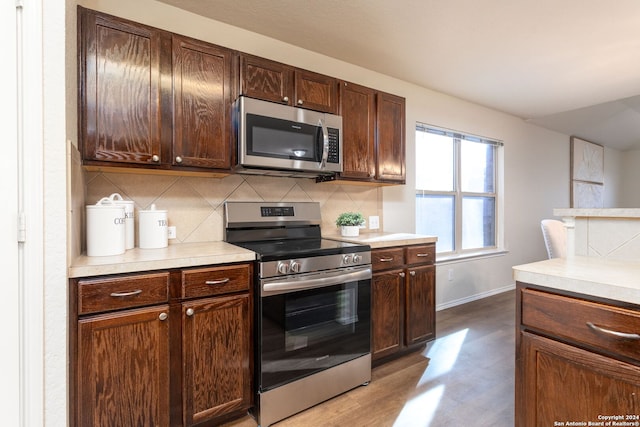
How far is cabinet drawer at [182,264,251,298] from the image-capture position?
154cm

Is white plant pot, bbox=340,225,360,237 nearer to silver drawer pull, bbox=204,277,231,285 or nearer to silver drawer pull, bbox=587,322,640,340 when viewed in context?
silver drawer pull, bbox=204,277,231,285

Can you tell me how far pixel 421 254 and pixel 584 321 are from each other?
1.50 metres

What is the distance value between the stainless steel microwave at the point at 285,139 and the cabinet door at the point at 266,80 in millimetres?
111

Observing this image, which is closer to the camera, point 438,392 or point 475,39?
point 438,392

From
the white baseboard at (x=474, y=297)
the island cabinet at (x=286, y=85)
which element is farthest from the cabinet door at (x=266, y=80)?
the white baseboard at (x=474, y=297)

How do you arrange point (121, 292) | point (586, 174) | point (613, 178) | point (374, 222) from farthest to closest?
point (613, 178)
point (586, 174)
point (374, 222)
point (121, 292)

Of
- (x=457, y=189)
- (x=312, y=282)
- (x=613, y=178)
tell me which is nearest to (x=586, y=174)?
(x=613, y=178)

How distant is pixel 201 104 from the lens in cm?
186

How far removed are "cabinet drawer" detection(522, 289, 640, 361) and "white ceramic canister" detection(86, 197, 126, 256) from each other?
6.20 feet

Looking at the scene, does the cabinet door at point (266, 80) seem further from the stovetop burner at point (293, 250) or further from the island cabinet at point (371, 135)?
the stovetop burner at point (293, 250)

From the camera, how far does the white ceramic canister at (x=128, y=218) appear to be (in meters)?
1.72

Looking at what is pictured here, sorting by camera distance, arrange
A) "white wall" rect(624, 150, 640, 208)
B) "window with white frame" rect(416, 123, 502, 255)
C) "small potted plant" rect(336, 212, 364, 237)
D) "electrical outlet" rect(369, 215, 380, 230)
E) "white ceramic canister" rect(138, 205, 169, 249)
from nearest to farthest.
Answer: "white ceramic canister" rect(138, 205, 169, 249)
"small potted plant" rect(336, 212, 364, 237)
"electrical outlet" rect(369, 215, 380, 230)
"window with white frame" rect(416, 123, 502, 255)
"white wall" rect(624, 150, 640, 208)

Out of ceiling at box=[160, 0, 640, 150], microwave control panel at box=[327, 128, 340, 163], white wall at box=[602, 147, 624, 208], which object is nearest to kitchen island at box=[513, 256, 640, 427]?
microwave control panel at box=[327, 128, 340, 163]

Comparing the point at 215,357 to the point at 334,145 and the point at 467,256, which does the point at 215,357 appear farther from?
the point at 467,256
